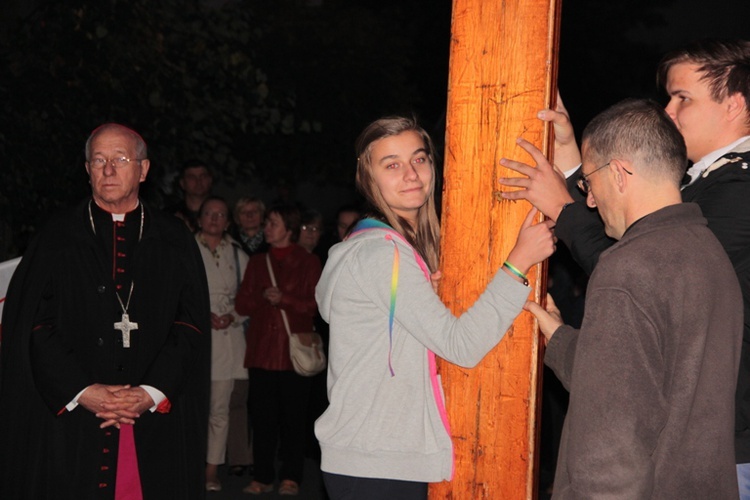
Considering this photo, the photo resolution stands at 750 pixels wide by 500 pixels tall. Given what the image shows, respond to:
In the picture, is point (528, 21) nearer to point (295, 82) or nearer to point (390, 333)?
point (390, 333)

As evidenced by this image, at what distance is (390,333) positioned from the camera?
353 cm

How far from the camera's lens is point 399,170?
12.3 ft

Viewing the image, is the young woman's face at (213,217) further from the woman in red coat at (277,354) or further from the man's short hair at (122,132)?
the man's short hair at (122,132)

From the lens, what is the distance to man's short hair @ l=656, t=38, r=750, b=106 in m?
3.38

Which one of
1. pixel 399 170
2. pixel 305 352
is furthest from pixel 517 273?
pixel 305 352

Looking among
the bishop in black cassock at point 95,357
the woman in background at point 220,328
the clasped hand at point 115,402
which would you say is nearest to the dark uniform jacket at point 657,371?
the clasped hand at point 115,402

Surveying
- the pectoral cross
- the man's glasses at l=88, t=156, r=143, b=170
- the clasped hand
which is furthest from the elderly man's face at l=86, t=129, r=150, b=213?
the clasped hand

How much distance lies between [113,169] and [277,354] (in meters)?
3.75

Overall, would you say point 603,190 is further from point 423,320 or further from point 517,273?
point 423,320

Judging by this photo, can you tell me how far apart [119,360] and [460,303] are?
2171mm

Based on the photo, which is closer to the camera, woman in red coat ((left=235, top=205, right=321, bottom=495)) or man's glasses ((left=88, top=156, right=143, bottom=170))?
man's glasses ((left=88, top=156, right=143, bottom=170))

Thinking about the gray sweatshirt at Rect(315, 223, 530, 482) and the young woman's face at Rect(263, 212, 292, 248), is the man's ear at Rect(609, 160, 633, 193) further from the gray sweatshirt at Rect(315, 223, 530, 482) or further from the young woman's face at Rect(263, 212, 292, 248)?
the young woman's face at Rect(263, 212, 292, 248)

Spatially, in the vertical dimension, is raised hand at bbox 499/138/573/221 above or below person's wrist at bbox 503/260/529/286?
above

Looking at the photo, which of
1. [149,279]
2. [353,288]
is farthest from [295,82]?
[353,288]
